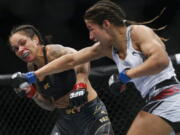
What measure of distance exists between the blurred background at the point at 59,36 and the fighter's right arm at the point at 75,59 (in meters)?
1.00

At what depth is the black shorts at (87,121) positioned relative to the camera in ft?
8.60

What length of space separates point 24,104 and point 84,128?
1210 millimetres

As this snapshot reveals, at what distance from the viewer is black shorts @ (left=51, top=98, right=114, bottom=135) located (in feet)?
8.60

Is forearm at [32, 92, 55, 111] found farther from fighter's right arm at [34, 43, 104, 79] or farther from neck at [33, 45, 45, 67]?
fighter's right arm at [34, 43, 104, 79]

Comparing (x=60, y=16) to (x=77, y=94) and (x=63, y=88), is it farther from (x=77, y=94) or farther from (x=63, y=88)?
(x=77, y=94)

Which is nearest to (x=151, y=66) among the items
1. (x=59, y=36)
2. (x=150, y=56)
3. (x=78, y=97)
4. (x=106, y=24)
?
(x=150, y=56)

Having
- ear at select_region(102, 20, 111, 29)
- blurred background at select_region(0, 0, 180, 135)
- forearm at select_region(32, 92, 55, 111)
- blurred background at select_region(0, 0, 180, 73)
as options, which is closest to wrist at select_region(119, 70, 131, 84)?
ear at select_region(102, 20, 111, 29)

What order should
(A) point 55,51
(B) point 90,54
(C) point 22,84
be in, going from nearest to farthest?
1. (B) point 90,54
2. (C) point 22,84
3. (A) point 55,51

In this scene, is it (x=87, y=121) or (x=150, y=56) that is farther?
(x=87, y=121)

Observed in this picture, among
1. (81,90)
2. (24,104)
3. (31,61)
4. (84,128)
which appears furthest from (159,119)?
(24,104)

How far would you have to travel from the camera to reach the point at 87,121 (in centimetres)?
268

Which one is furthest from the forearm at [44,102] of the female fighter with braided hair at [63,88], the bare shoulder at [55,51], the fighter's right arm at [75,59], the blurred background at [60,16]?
the blurred background at [60,16]

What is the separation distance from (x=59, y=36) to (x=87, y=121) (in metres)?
2.25

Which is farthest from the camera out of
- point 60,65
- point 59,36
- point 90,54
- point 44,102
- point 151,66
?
point 59,36
